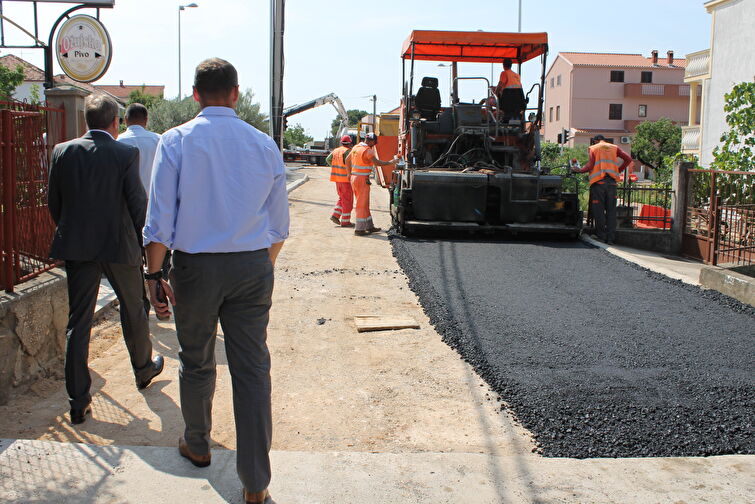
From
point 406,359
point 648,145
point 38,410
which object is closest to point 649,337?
point 406,359

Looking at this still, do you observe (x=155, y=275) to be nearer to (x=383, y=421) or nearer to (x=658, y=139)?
(x=383, y=421)

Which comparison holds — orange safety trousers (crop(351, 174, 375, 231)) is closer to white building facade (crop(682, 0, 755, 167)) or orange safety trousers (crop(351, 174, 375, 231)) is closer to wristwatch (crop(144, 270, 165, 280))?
wristwatch (crop(144, 270, 165, 280))

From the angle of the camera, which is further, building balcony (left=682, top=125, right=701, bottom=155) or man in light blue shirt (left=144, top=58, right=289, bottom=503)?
building balcony (left=682, top=125, right=701, bottom=155)

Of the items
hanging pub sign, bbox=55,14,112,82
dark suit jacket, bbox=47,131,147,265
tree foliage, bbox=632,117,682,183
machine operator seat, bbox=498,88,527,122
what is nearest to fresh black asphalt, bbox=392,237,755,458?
dark suit jacket, bbox=47,131,147,265

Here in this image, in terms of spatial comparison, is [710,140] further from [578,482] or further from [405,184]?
[578,482]

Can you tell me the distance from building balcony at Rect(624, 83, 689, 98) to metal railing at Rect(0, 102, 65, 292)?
59.5m

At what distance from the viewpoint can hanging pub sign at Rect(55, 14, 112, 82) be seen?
29.5 ft

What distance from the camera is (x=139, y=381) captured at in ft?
13.7

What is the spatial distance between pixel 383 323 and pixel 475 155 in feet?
19.9

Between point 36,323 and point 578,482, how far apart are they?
315 centimetres

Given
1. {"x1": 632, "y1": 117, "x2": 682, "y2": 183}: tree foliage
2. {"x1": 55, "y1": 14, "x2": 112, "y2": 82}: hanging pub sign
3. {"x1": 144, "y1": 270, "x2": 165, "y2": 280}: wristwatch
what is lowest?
{"x1": 144, "y1": 270, "x2": 165, "y2": 280}: wristwatch

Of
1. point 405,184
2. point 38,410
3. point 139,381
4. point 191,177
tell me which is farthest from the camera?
point 405,184

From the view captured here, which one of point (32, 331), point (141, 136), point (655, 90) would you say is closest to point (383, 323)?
point (141, 136)

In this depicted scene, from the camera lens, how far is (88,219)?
146 inches
